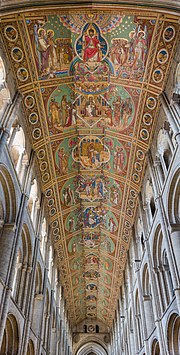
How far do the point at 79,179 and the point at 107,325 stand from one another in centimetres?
2442

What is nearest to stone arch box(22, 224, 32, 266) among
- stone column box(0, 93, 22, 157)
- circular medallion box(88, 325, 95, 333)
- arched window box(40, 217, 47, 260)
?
arched window box(40, 217, 47, 260)

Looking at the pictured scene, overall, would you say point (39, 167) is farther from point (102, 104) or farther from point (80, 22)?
point (80, 22)

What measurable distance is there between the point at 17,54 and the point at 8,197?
5421 mm

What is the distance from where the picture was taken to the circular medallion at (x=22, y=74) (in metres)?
11.9

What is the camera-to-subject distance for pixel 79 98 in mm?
14031

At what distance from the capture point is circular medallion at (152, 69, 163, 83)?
12.0 meters

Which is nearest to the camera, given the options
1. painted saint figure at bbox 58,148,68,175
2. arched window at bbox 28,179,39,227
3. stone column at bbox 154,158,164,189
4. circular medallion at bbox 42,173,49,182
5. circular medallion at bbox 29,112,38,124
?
stone column at bbox 154,158,164,189

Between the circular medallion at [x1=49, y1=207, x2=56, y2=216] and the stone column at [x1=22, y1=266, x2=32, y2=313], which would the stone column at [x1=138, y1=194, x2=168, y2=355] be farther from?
the circular medallion at [x1=49, y1=207, x2=56, y2=216]

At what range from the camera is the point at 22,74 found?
12008 mm

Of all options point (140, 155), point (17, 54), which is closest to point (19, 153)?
point (17, 54)

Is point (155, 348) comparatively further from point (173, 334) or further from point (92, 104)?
point (92, 104)

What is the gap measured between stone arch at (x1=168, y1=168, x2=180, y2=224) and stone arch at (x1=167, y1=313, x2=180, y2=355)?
344cm

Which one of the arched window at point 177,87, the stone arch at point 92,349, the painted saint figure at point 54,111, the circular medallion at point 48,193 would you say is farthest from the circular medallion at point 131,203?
the stone arch at point 92,349

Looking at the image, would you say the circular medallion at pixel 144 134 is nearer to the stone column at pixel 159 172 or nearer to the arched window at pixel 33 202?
the stone column at pixel 159 172
